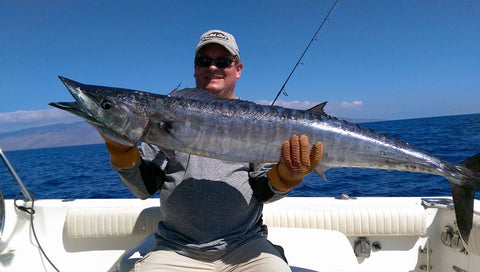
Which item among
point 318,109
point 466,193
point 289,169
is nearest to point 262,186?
point 289,169

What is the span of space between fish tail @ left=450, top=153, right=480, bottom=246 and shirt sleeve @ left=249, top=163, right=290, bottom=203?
1441 millimetres

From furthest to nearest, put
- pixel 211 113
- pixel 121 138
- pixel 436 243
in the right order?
pixel 436 243 → pixel 211 113 → pixel 121 138

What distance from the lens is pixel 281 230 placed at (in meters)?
4.02

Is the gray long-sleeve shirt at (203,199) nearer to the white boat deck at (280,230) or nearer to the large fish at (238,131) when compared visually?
the large fish at (238,131)

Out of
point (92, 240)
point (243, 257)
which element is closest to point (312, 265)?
point (243, 257)

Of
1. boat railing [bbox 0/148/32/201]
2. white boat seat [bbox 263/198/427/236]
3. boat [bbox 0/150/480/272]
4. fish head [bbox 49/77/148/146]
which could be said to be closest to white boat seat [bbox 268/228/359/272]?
boat [bbox 0/150/480/272]

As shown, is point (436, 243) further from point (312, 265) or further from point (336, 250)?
point (312, 265)

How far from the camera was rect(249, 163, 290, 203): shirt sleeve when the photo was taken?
2.74 metres

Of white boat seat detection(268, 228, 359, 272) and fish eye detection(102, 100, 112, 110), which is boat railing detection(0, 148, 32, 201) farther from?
white boat seat detection(268, 228, 359, 272)

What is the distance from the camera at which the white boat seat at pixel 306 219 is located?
4.12 m

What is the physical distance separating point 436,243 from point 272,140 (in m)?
3.18

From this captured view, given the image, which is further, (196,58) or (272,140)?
(196,58)

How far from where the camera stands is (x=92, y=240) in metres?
4.47

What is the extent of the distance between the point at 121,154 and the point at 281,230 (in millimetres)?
2349
